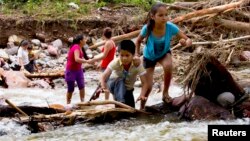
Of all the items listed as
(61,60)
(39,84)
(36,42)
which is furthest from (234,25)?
(36,42)

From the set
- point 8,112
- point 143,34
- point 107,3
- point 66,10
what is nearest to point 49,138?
point 8,112

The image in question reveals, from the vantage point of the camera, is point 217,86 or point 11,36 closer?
point 217,86

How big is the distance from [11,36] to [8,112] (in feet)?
27.3

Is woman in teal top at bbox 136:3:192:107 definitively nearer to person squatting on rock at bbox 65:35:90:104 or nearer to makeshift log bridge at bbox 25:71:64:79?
person squatting on rock at bbox 65:35:90:104

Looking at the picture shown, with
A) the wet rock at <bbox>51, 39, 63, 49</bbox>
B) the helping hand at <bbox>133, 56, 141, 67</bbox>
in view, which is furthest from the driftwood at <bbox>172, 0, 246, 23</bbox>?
the wet rock at <bbox>51, 39, 63, 49</bbox>

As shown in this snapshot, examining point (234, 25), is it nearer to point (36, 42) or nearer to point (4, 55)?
point (4, 55)

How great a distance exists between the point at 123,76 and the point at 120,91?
202 mm

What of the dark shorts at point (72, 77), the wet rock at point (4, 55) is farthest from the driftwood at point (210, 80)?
the wet rock at point (4, 55)

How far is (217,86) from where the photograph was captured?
6113mm

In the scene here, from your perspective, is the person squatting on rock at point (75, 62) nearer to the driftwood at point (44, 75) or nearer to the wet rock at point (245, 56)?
the driftwood at point (44, 75)

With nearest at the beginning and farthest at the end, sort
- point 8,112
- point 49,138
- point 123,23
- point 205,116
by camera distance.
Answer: point 49,138, point 205,116, point 8,112, point 123,23

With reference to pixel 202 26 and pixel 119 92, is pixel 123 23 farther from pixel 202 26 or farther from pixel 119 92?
pixel 119 92

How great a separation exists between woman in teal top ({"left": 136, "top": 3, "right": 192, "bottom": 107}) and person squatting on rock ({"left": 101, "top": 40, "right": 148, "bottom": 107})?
0.50ft

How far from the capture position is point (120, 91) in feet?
20.7
